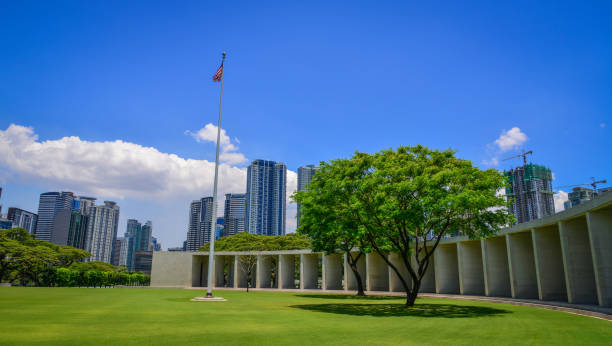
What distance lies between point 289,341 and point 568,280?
79.7ft

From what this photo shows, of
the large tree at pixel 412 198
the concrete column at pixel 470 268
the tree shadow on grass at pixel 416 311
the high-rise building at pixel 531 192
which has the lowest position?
the tree shadow on grass at pixel 416 311

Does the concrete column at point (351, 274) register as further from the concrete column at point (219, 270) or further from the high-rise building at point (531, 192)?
the high-rise building at point (531, 192)

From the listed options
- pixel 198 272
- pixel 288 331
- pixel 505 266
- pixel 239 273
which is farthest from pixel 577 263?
pixel 198 272

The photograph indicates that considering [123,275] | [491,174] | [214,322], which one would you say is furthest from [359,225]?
[123,275]

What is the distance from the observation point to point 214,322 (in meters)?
15.4

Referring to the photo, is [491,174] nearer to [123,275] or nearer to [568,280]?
[568,280]

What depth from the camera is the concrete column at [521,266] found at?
3416 cm

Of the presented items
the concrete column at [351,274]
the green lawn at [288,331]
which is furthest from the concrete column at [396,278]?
the green lawn at [288,331]

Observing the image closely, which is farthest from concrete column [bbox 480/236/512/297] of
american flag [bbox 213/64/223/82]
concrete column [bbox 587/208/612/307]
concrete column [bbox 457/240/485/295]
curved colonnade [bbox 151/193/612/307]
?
american flag [bbox 213/64/223/82]

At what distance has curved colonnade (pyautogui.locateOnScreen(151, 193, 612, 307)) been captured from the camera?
2333cm

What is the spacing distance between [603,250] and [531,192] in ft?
167

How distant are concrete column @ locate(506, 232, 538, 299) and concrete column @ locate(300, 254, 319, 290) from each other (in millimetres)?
33642

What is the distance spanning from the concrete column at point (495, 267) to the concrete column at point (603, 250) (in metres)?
14.5

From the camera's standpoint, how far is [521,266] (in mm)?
34625
